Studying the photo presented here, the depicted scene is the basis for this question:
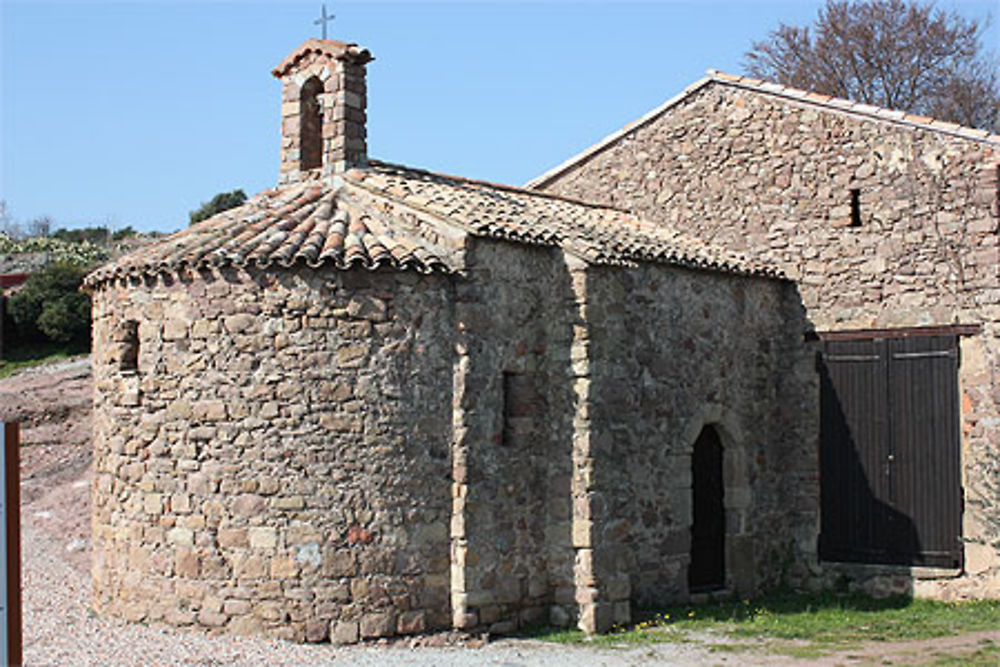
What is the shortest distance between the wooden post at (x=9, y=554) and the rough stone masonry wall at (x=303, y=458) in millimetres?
4532

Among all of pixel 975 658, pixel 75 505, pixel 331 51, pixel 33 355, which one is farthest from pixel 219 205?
pixel 975 658

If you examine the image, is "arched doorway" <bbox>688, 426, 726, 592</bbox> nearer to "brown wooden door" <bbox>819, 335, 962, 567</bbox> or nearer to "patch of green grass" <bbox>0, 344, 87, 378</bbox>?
"brown wooden door" <bbox>819, 335, 962, 567</bbox>

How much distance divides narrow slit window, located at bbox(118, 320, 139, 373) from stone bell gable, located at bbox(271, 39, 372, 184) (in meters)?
2.57

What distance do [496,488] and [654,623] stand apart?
225 cm

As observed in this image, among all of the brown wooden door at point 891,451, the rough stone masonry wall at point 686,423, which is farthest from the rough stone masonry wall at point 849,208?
the rough stone masonry wall at point 686,423

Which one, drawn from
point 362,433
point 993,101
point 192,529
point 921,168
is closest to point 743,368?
point 921,168

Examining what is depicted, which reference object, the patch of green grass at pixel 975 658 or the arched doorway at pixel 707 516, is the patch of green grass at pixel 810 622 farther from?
the arched doorway at pixel 707 516

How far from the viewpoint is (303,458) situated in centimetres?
1005

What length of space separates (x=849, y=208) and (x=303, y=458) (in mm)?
7765

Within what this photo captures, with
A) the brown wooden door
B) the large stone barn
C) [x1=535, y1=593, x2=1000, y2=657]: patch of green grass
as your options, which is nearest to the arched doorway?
[x1=535, y1=593, x2=1000, y2=657]: patch of green grass

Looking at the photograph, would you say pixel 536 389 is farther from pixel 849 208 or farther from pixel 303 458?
pixel 849 208

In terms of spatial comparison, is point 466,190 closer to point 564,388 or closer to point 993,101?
point 564,388

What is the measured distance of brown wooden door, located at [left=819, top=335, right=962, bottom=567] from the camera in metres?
12.8

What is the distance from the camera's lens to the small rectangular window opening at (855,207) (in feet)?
45.3
